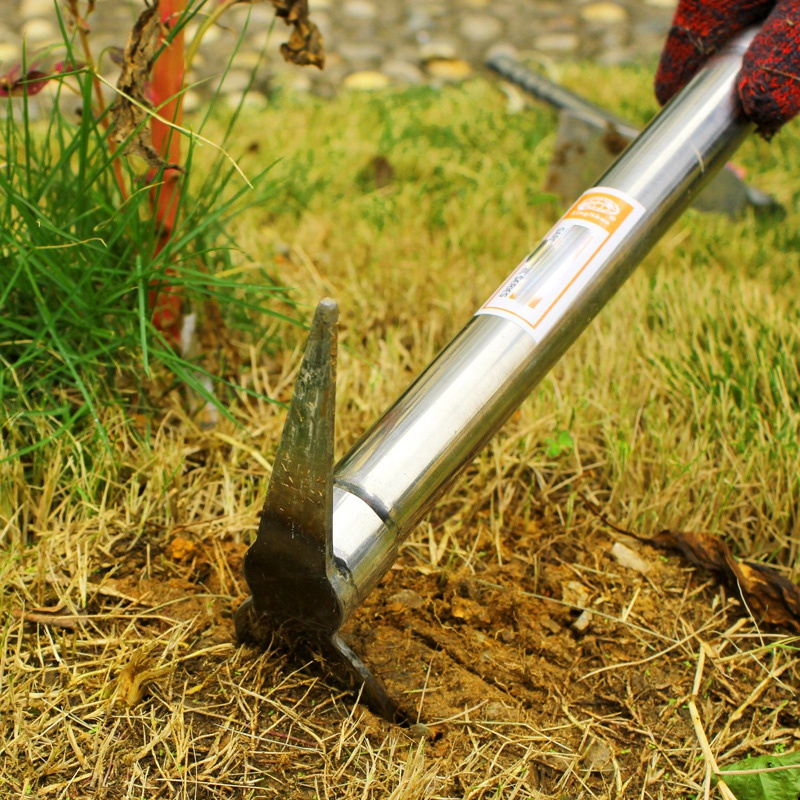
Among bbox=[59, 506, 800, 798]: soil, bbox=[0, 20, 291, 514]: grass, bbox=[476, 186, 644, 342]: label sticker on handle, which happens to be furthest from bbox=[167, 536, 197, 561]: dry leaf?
bbox=[476, 186, 644, 342]: label sticker on handle

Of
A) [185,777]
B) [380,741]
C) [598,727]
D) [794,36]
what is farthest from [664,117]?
[185,777]

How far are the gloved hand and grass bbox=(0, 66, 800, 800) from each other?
52 cm

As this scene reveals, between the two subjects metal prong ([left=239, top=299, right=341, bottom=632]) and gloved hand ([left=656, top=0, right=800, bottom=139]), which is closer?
metal prong ([left=239, top=299, right=341, bottom=632])

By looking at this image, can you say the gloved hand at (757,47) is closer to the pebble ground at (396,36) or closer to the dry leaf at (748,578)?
the dry leaf at (748,578)

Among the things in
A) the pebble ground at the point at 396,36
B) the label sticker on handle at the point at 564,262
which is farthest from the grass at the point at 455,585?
the pebble ground at the point at 396,36

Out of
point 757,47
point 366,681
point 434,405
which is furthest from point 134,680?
point 757,47

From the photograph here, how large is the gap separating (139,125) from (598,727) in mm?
1162

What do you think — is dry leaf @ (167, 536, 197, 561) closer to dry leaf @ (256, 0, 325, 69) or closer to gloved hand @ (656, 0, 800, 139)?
dry leaf @ (256, 0, 325, 69)

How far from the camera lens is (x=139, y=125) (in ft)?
4.56

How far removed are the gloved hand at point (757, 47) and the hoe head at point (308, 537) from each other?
94cm

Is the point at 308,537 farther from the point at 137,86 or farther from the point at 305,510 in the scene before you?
the point at 137,86

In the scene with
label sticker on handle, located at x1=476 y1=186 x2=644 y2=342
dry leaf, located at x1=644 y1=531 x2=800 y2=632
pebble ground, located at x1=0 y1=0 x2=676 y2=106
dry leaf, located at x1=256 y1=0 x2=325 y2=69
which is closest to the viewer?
label sticker on handle, located at x1=476 y1=186 x2=644 y2=342

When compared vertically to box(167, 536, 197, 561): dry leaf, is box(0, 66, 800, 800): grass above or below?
above

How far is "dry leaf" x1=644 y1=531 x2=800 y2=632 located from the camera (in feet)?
4.68
